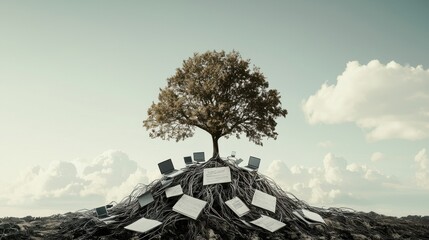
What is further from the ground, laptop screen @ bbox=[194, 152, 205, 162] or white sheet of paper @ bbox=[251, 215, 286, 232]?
laptop screen @ bbox=[194, 152, 205, 162]

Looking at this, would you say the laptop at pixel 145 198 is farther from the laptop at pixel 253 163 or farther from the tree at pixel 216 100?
the tree at pixel 216 100

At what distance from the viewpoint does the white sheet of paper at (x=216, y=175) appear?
9.33 metres

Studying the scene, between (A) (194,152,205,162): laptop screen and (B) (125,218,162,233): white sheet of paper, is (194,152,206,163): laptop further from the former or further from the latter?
(B) (125,218,162,233): white sheet of paper

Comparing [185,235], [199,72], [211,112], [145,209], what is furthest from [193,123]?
[185,235]

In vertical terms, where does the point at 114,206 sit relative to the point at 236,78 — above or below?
below

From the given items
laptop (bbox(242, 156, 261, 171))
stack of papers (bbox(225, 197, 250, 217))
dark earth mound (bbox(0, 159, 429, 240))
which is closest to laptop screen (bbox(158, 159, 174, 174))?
dark earth mound (bbox(0, 159, 429, 240))

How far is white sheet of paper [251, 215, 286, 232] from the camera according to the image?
8.02 m

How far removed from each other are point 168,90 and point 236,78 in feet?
9.96

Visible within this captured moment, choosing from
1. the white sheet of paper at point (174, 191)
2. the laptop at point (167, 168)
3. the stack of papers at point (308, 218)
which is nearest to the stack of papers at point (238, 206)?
the white sheet of paper at point (174, 191)

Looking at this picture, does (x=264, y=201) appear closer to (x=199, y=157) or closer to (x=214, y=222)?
(x=214, y=222)

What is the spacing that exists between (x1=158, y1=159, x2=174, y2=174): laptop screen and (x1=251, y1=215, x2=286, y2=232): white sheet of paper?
262 centimetres

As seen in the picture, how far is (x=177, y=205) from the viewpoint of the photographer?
843cm

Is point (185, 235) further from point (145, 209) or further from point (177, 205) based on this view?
point (145, 209)

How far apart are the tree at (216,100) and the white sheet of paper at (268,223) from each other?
806cm
